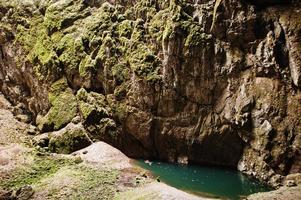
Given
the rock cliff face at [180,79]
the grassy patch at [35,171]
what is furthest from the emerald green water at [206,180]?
the grassy patch at [35,171]

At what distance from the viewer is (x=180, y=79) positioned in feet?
137

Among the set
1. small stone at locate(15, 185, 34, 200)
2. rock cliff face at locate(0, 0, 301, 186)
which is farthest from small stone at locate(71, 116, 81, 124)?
small stone at locate(15, 185, 34, 200)

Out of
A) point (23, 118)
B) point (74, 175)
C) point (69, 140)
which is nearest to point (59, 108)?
point (69, 140)

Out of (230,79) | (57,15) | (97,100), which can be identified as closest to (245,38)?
(230,79)

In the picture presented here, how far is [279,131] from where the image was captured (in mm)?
37375

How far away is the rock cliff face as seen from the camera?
125 ft

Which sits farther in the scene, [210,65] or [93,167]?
[210,65]

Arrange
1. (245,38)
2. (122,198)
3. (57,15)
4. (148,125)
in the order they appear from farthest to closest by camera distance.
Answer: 1. (57,15)
2. (148,125)
3. (245,38)
4. (122,198)

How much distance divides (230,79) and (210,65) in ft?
7.97

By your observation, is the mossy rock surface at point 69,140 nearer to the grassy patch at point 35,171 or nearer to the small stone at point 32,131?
the grassy patch at point 35,171

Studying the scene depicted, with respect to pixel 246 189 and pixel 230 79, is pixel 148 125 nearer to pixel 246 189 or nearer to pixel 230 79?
pixel 230 79

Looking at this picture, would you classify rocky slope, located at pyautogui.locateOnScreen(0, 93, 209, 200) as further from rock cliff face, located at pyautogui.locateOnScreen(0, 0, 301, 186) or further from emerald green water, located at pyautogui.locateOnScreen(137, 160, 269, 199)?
rock cliff face, located at pyautogui.locateOnScreen(0, 0, 301, 186)

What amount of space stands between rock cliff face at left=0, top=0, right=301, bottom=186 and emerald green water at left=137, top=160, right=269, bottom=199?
1.34m

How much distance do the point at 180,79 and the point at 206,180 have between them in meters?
10.7
